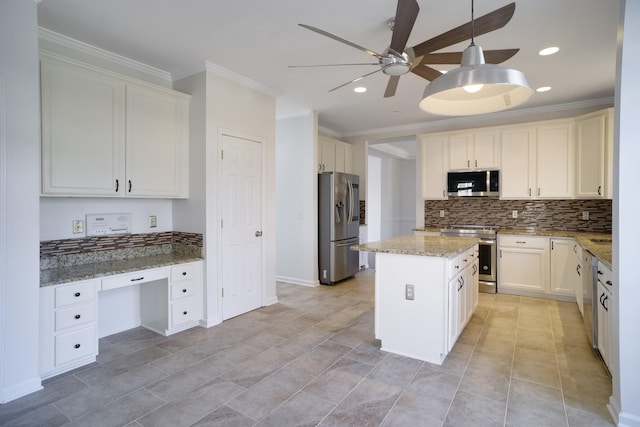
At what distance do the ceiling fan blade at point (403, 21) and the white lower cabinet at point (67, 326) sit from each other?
9.49ft

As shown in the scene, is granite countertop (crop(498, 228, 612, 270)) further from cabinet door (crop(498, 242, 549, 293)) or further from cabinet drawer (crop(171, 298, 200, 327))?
cabinet drawer (crop(171, 298, 200, 327))

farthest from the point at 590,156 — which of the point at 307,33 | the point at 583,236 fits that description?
the point at 307,33

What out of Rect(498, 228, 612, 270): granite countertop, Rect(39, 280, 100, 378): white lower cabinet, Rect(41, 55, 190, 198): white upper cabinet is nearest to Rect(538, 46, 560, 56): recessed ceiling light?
Rect(498, 228, 612, 270): granite countertop

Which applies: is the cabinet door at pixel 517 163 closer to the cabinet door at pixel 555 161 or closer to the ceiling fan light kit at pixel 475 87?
the cabinet door at pixel 555 161

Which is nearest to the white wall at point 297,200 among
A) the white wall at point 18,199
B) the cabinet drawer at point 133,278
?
the cabinet drawer at point 133,278

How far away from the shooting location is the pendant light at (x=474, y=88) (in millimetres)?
1703

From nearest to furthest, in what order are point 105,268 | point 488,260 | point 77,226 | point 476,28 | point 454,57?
point 476,28, point 454,57, point 105,268, point 77,226, point 488,260

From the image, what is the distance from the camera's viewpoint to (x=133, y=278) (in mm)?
2957

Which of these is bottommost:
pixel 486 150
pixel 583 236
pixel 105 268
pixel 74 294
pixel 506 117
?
pixel 74 294

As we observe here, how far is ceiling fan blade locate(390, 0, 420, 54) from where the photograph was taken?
1.83 meters

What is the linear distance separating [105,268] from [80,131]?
1175mm

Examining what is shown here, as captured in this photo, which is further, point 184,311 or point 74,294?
point 184,311

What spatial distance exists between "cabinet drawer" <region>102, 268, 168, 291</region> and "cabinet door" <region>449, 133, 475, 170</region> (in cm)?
438

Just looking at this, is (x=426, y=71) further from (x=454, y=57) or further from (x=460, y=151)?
(x=460, y=151)
